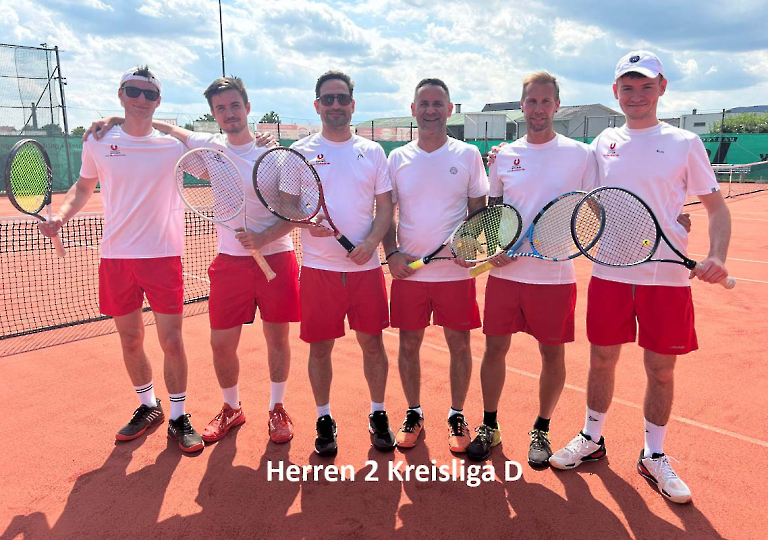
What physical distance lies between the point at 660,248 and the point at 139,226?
123 inches

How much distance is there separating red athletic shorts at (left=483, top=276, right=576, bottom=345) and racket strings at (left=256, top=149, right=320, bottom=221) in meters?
1.22

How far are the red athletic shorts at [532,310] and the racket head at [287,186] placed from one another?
3.98ft

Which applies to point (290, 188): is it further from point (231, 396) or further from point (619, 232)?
point (619, 232)

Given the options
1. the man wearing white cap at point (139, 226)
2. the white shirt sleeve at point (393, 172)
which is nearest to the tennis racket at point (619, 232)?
the white shirt sleeve at point (393, 172)

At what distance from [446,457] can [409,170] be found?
70.1 inches

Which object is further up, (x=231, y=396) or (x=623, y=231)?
(x=623, y=231)

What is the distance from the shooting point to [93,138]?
11.2 feet

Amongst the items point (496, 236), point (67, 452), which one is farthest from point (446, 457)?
point (67, 452)

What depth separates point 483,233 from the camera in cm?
329

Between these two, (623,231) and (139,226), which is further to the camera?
(139,226)

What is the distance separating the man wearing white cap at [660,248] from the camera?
2902mm

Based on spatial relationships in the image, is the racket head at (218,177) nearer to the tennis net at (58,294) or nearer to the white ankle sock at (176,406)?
the white ankle sock at (176,406)

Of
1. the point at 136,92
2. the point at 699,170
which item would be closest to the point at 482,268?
the point at 699,170

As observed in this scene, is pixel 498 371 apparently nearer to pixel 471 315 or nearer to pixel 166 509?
pixel 471 315
